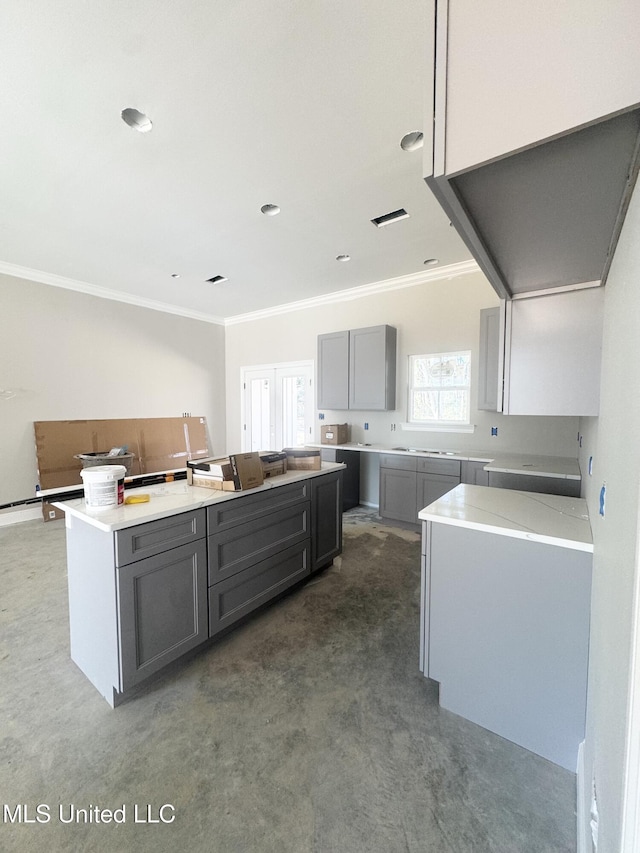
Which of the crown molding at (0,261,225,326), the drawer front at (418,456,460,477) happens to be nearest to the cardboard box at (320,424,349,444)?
the drawer front at (418,456,460,477)

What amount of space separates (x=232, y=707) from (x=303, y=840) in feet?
2.12

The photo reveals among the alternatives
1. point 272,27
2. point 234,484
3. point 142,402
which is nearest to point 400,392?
point 234,484

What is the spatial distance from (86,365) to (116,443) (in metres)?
1.19

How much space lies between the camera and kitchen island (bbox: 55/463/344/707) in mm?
1676

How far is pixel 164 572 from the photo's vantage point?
5.93 ft

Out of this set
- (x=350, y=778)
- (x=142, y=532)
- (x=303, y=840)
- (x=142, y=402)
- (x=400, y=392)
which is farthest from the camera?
(x=142, y=402)

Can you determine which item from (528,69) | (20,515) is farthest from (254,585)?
(20,515)

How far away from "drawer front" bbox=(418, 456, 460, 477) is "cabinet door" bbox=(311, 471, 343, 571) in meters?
1.34

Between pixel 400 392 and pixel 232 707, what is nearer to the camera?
pixel 232 707

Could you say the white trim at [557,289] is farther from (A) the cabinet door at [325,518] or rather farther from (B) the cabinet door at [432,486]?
(B) the cabinet door at [432,486]

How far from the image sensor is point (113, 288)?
516 centimetres

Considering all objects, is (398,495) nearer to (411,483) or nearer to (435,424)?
(411,483)

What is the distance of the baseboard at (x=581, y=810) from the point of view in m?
1.07

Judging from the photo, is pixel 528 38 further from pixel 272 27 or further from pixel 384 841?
Answer: pixel 384 841
